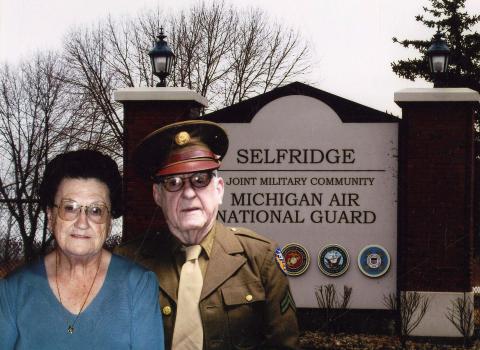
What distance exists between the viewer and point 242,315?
256 cm

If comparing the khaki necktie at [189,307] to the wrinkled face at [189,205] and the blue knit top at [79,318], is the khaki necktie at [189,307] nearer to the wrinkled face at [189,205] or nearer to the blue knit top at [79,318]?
the wrinkled face at [189,205]

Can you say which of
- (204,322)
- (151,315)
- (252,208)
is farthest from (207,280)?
(252,208)

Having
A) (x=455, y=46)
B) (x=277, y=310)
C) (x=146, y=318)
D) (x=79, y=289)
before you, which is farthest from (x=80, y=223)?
(x=455, y=46)

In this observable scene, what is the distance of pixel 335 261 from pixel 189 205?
632 cm

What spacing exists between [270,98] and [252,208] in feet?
3.86

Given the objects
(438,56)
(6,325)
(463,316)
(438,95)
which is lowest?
(463,316)

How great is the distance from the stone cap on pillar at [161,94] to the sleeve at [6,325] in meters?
5.92

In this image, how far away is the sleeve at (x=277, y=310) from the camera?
2541mm

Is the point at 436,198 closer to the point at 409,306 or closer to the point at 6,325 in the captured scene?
the point at 409,306

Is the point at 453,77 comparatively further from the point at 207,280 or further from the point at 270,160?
the point at 207,280

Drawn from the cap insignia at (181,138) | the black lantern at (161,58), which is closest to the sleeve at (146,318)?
the cap insignia at (181,138)

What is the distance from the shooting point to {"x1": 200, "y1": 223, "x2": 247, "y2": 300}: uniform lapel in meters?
2.50

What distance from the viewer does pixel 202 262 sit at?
254 centimetres

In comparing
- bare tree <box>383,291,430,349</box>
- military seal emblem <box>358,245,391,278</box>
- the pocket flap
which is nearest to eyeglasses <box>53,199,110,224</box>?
the pocket flap
